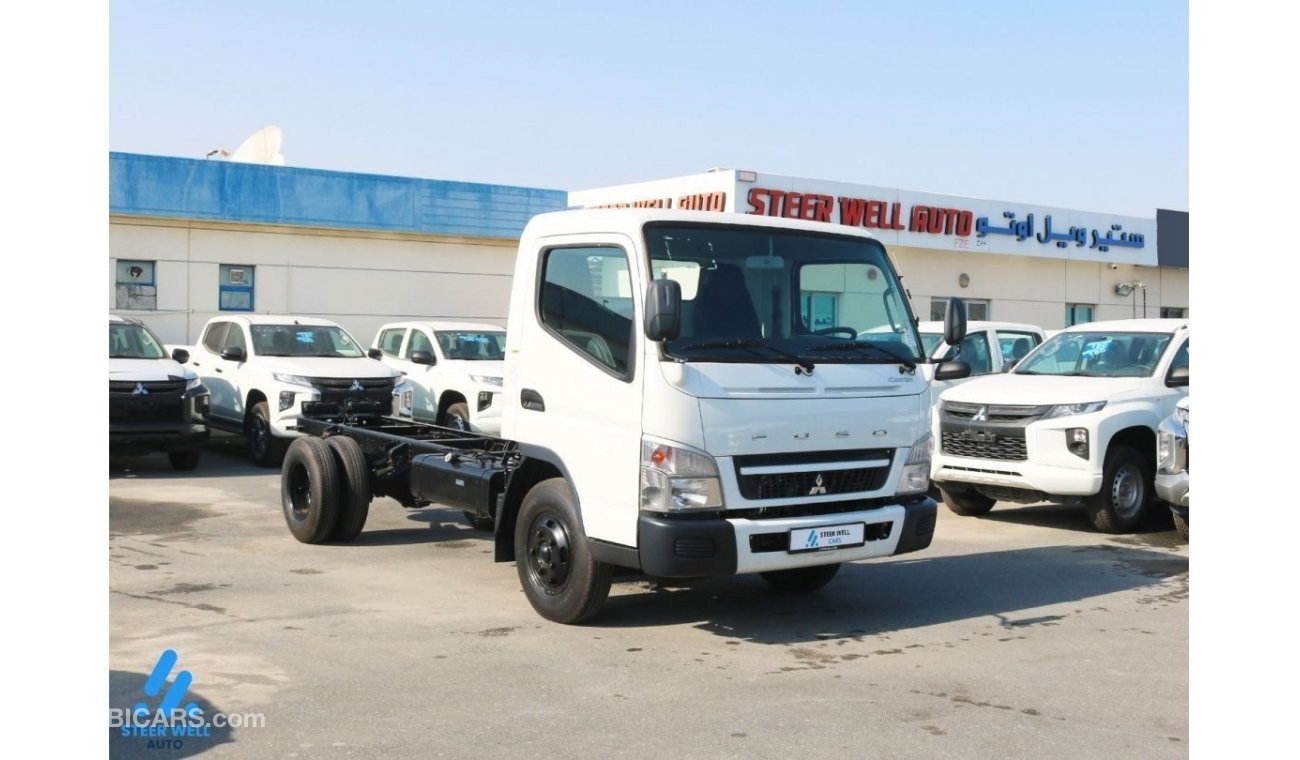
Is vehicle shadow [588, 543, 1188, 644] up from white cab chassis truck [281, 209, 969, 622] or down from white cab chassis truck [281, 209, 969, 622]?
down

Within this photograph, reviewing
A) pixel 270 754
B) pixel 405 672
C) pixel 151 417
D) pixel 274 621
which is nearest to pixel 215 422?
pixel 151 417

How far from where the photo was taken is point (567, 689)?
6504 millimetres

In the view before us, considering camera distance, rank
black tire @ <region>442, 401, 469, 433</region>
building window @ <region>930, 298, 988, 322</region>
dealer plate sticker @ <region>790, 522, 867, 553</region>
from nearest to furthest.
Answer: dealer plate sticker @ <region>790, 522, 867, 553</region> < black tire @ <region>442, 401, 469, 433</region> < building window @ <region>930, 298, 988, 322</region>

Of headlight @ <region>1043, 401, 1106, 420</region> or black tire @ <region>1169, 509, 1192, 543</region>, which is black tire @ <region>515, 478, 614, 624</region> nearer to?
headlight @ <region>1043, 401, 1106, 420</region>

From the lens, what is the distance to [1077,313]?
32.2 m

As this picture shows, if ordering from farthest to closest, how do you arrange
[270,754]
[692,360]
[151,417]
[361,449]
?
[151,417] → [361,449] → [692,360] → [270,754]

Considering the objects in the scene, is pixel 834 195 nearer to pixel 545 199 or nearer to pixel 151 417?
pixel 545 199

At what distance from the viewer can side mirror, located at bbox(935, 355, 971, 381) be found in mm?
8387

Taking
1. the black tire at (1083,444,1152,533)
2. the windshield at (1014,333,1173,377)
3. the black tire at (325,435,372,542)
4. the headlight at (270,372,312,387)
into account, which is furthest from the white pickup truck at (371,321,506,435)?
the black tire at (1083,444,1152,533)

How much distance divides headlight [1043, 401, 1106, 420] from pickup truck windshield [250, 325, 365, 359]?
30.5ft

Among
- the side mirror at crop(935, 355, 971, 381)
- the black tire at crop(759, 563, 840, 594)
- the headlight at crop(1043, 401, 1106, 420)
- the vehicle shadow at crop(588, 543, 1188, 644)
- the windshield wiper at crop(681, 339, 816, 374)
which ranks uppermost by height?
the windshield wiper at crop(681, 339, 816, 374)

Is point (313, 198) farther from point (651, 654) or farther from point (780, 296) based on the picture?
point (651, 654)

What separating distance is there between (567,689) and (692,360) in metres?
1.95
